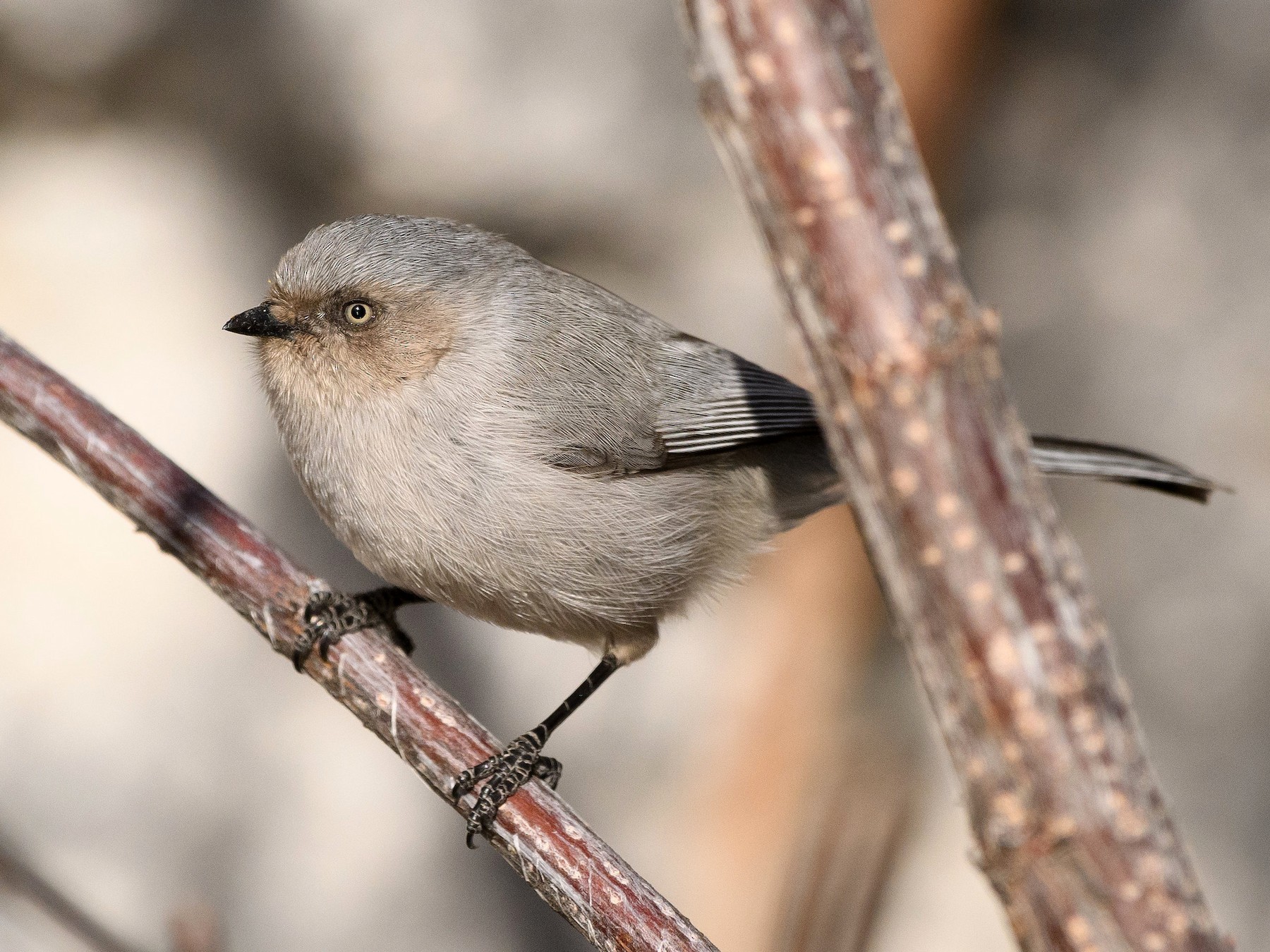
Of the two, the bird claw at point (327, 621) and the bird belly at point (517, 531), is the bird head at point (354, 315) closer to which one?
the bird belly at point (517, 531)

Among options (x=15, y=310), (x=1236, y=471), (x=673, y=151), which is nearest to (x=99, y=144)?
(x=15, y=310)

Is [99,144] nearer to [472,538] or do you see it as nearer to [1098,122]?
[472,538]

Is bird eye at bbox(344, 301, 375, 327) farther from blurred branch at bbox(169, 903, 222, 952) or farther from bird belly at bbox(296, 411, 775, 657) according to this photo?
blurred branch at bbox(169, 903, 222, 952)

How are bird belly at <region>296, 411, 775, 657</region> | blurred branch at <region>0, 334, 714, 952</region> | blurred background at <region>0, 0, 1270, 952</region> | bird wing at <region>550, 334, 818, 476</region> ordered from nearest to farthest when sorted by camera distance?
blurred branch at <region>0, 334, 714, 952</region>, bird belly at <region>296, 411, 775, 657</region>, bird wing at <region>550, 334, 818, 476</region>, blurred background at <region>0, 0, 1270, 952</region>

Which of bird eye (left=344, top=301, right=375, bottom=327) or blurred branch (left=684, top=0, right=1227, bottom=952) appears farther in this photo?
bird eye (left=344, top=301, right=375, bottom=327)

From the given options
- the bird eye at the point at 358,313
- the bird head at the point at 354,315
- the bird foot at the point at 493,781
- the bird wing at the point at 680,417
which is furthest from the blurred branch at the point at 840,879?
the bird eye at the point at 358,313

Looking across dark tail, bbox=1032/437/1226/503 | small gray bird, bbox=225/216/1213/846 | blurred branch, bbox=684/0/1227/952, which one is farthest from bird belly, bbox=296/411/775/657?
blurred branch, bbox=684/0/1227/952
